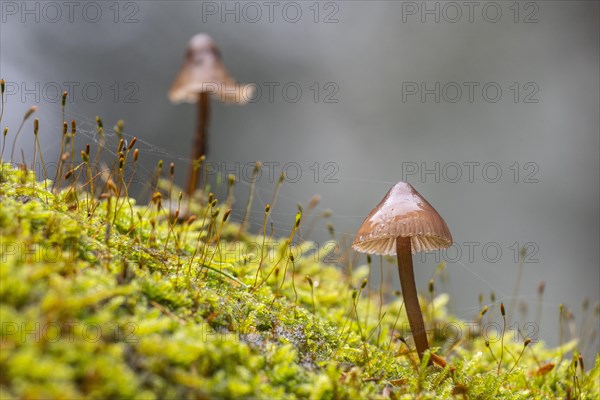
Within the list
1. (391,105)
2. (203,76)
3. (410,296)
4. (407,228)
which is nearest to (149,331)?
(407,228)

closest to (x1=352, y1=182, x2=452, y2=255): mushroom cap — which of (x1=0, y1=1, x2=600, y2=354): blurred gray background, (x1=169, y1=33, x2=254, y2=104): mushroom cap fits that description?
(x1=169, y1=33, x2=254, y2=104): mushroom cap

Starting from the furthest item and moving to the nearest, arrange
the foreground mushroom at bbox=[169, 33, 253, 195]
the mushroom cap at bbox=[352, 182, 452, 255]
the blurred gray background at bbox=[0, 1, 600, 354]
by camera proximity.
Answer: the blurred gray background at bbox=[0, 1, 600, 354]
the foreground mushroom at bbox=[169, 33, 253, 195]
the mushroom cap at bbox=[352, 182, 452, 255]

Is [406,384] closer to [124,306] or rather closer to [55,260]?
[124,306]

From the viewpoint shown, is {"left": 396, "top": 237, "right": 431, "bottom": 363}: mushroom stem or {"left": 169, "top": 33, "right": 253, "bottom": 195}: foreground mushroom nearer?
{"left": 396, "top": 237, "right": 431, "bottom": 363}: mushroom stem

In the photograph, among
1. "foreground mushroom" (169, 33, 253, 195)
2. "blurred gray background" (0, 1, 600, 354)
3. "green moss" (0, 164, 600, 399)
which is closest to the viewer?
"green moss" (0, 164, 600, 399)

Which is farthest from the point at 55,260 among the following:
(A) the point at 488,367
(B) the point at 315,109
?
(B) the point at 315,109

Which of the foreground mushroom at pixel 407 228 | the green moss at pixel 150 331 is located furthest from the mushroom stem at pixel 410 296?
the green moss at pixel 150 331

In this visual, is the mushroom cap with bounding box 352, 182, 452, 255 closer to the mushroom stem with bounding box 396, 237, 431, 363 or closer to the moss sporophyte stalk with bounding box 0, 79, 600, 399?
the mushroom stem with bounding box 396, 237, 431, 363
